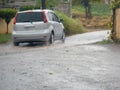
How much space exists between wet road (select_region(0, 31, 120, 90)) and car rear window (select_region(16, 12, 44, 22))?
4708 mm

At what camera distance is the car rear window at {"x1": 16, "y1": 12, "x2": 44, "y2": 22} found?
22.0 metres

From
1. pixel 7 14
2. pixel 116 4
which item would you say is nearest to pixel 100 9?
pixel 7 14

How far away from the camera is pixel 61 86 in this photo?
400 inches

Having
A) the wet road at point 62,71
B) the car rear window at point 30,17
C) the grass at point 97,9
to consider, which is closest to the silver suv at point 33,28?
the car rear window at point 30,17

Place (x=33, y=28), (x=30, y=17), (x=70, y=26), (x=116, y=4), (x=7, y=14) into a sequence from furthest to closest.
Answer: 1. (x=70, y=26)
2. (x=7, y=14)
3. (x=30, y=17)
4. (x=116, y=4)
5. (x=33, y=28)

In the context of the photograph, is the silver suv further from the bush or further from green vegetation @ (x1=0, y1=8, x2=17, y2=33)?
the bush

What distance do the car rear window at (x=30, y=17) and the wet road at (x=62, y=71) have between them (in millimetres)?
4708

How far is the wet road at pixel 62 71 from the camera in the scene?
10.3 m

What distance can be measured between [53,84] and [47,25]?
11711mm

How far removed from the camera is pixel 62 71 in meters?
12.4

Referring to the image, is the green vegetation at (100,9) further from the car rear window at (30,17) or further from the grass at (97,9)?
the car rear window at (30,17)

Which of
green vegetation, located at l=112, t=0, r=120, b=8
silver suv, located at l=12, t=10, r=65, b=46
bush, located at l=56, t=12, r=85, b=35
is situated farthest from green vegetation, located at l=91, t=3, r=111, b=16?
silver suv, located at l=12, t=10, r=65, b=46

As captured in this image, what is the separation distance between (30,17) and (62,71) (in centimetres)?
999

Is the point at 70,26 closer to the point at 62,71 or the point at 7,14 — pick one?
the point at 7,14
